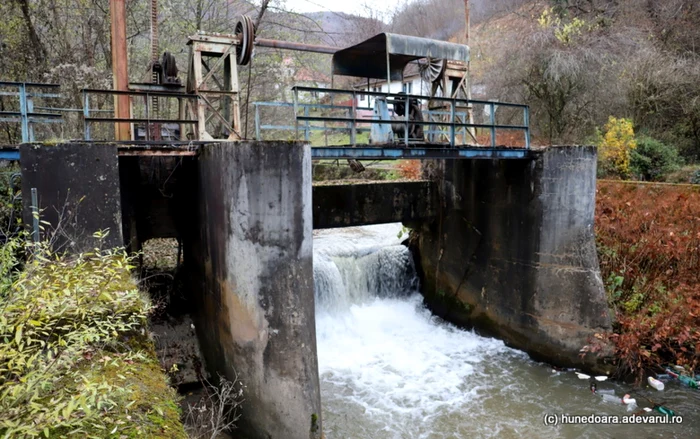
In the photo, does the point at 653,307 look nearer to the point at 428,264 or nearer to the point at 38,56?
the point at 428,264

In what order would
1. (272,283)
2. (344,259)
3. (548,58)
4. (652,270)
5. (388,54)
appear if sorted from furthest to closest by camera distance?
(548,58) → (344,259) → (652,270) → (388,54) → (272,283)

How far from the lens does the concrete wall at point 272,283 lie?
6543mm

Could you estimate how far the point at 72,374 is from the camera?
3.00 m

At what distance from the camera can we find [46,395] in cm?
292

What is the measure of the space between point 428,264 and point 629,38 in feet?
48.0

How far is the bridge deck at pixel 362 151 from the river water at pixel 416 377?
13.8ft

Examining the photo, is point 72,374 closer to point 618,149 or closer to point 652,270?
point 652,270

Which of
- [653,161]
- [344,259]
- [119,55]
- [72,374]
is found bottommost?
[344,259]

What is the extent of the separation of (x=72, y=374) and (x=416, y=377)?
734 cm

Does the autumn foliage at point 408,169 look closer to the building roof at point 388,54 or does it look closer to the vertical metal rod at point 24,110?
the building roof at point 388,54

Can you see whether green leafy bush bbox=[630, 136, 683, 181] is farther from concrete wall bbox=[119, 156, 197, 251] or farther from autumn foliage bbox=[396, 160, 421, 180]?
concrete wall bbox=[119, 156, 197, 251]

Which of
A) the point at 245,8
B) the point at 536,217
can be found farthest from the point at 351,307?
the point at 245,8

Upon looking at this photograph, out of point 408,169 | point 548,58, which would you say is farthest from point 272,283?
point 548,58

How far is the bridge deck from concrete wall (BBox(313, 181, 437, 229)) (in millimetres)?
2186
